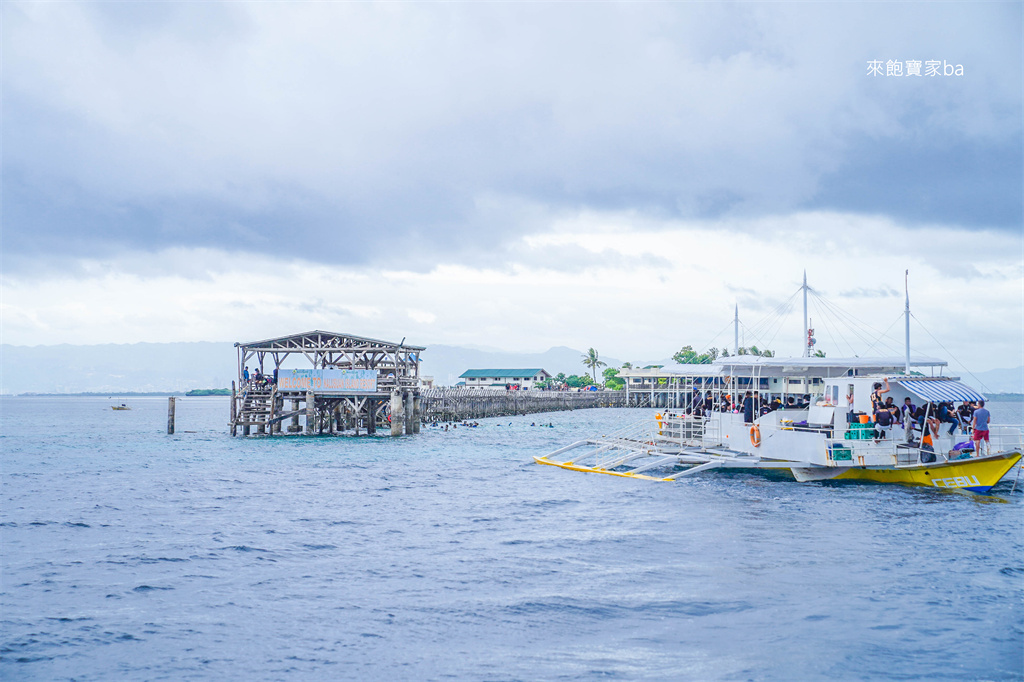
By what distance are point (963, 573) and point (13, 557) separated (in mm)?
21886

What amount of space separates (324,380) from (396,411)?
17.7ft

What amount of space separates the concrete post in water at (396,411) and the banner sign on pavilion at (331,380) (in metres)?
1.59

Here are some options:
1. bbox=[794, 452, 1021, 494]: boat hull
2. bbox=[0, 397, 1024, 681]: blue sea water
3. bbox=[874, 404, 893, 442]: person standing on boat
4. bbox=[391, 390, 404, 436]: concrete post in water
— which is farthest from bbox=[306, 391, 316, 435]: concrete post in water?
bbox=[874, 404, 893, 442]: person standing on boat

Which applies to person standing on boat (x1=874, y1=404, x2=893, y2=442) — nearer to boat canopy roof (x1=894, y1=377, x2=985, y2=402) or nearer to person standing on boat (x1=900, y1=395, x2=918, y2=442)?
person standing on boat (x1=900, y1=395, x2=918, y2=442)

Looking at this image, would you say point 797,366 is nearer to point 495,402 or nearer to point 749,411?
point 749,411

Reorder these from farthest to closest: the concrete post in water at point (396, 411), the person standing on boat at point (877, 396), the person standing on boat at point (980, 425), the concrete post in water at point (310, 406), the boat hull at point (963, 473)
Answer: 1. the concrete post in water at point (396, 411)
2. the concrete post in water at point (310, 406)
3. the person standing on boat at point (877, 396)
4. the boat hull at point (963, 473)
5. the person standing on boat at point (980, 425)

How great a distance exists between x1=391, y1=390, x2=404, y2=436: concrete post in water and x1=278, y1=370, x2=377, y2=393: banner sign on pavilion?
159 cm

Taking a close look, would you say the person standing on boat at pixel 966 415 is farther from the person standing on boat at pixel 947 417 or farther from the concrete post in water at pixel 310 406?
the concrete post in water at pixel 310 406

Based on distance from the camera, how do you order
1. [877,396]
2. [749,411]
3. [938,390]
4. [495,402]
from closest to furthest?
[938,390], [877,396], [749,411], [495,402]

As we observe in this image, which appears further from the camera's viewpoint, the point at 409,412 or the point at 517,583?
the point at 409,412

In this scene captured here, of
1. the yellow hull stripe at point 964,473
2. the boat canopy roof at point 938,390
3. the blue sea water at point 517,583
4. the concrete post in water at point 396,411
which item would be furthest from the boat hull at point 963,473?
the concrete post in water at point 396,411

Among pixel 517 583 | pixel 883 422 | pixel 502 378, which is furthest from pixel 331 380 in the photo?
pixel 502 378

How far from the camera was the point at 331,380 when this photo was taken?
52.0m

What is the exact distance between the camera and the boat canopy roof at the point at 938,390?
2525cm
